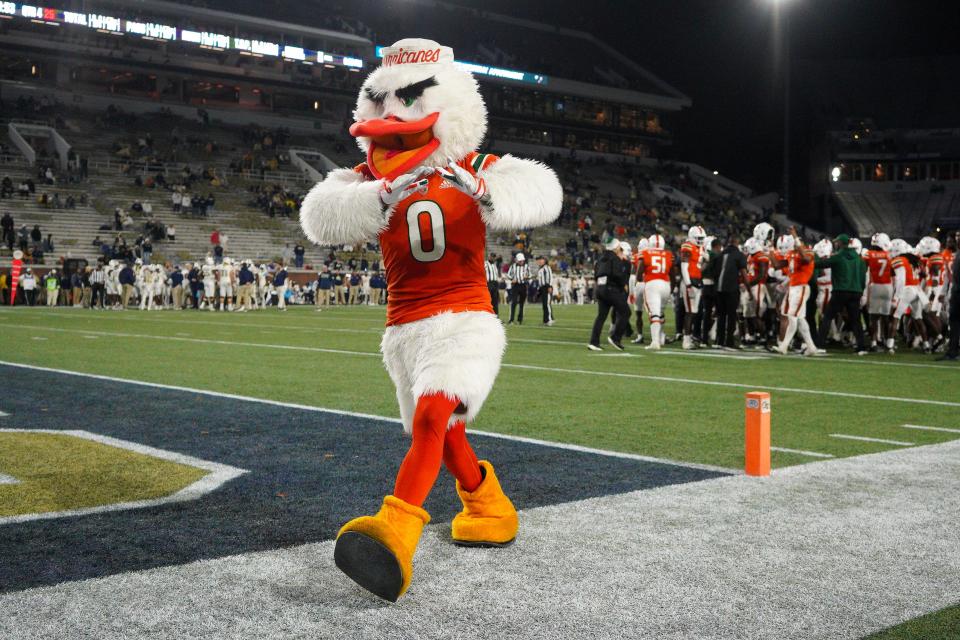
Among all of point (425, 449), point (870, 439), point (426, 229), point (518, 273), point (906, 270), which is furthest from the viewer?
point (518, 273)

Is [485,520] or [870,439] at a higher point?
[485,520]

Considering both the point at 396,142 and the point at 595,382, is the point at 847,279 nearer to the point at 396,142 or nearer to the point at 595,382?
the point at 595,382

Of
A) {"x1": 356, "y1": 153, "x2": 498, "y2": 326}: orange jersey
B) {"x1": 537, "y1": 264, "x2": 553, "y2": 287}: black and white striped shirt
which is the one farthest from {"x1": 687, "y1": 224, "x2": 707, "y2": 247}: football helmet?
{"x1": 356, "y1": 153, "x2": 498, "y2": 326}: orange jersey

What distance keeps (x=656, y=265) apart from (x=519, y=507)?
1063 cm

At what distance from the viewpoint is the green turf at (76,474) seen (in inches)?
176

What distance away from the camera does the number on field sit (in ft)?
11.8

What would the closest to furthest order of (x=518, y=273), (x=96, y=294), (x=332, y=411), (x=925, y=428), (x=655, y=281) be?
(x=925, y=428)
(x=332, y=411)
(x=655, y=281)
(x=518, y=273)
(x=96, y=294)

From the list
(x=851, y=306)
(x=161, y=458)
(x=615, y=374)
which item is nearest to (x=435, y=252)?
(x=161, y=458)

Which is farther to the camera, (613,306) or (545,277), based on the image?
(545,277)

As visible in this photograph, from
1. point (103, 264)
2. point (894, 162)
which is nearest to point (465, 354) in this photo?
point (103, 264)

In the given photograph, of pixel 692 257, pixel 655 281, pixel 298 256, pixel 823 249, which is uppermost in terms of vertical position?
pixel 298 256

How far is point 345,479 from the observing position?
5.01m

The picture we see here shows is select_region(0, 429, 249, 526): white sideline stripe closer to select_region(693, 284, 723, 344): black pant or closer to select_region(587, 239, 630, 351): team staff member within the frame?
select_region(587, 239, 630, 351): team staff member

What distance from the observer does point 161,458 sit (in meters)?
5.54
